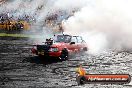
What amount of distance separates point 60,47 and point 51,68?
2720mm

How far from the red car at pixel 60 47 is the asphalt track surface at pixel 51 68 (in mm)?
380

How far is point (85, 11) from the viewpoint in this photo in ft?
83.0

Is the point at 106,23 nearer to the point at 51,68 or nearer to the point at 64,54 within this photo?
the point at 64,54

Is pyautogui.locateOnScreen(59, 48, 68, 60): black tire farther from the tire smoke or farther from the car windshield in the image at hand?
the tire smoke

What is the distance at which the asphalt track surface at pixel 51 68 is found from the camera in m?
11.7

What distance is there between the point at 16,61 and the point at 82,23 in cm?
989

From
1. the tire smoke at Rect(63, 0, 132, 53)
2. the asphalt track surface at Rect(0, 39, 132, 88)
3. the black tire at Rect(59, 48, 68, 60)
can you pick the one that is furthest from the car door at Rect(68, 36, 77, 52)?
the tire smoke at Rect(63, 0, 132, 53)

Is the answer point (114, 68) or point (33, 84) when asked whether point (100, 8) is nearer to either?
point (114, 68)

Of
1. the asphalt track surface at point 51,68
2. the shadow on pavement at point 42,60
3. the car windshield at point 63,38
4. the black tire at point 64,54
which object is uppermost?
the car windshield at point 63,38

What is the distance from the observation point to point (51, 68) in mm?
14852

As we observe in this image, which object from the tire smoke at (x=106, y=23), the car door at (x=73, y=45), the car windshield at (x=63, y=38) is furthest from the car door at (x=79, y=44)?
the tire smoke at (x=106, y=23)

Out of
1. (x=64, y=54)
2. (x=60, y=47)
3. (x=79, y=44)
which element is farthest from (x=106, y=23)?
(x=60, y=47)

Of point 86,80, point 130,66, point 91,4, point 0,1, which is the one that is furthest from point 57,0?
point 86,80

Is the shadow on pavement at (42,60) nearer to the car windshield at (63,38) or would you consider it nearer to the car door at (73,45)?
the car door at (73,45)
